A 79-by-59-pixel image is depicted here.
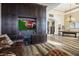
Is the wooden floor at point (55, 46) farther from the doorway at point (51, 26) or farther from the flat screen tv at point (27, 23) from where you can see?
the flat screen tv at point (27, 23)

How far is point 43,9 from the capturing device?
295cm

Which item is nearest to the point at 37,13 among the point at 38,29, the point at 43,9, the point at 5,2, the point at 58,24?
the point at 43,9

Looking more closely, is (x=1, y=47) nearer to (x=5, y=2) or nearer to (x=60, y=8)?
(x=5, y=2)

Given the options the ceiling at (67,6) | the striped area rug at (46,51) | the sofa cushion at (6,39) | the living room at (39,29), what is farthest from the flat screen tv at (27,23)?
the ceiling at (67,6)

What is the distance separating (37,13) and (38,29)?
0.37 m

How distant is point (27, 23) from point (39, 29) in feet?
1.02

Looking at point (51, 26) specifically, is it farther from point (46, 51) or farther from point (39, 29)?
point (46, 51)

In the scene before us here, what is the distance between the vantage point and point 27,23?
300 centimetres

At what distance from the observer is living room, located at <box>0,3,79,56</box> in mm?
2844

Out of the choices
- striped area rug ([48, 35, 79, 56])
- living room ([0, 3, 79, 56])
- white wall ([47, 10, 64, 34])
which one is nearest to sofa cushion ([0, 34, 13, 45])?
living room ([0, 3, 79, 56])

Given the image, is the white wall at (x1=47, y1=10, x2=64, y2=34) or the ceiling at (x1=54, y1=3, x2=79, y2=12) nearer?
the ceiling at (x1=54, y1=3, x2=79, y2=12)

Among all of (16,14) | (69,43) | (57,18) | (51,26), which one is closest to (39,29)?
(51,26)

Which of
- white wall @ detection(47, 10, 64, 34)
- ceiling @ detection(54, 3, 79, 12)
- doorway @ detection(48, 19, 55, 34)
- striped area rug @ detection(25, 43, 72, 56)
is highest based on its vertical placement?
ceiling @ detection(54, 3, 79, 12)

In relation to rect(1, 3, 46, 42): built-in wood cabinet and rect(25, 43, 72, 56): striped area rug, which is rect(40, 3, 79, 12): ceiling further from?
rect(25, 43, 72, 56): striped area rug
